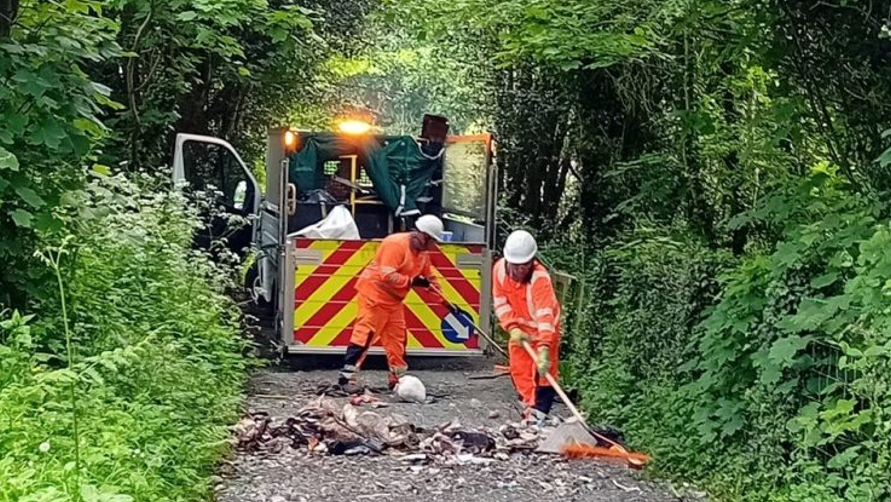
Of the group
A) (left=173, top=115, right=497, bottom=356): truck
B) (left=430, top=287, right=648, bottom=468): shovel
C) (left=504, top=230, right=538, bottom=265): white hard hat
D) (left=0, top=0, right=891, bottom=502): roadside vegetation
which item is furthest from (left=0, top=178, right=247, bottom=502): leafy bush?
(left=504, top=230, right=538, bottom=265): white hard hat

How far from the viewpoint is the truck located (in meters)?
11.8

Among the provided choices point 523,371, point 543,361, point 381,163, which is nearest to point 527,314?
point 523,371

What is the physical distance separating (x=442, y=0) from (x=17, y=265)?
6.05 meters

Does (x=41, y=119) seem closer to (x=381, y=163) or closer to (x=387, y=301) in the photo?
(x=387, y=301)

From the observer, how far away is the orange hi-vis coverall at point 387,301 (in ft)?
35.4

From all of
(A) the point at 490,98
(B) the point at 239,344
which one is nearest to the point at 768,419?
(B) the point at 239,344

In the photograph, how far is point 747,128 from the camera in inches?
355

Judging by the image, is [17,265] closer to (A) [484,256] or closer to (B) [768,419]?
(B) [768,419]

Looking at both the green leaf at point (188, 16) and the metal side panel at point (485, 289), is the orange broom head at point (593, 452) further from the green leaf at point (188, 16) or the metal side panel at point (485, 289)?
the green leaf at point (188, 16)

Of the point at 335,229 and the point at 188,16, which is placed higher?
the point at 188,16

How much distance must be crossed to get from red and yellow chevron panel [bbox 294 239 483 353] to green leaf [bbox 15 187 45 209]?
5698mm

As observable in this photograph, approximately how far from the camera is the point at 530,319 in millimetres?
9508

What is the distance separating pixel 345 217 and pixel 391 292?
5.76ft

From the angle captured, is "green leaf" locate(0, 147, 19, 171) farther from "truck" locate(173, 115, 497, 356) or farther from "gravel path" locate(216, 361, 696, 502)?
"truck" locate(173, 115, 497, 356)
